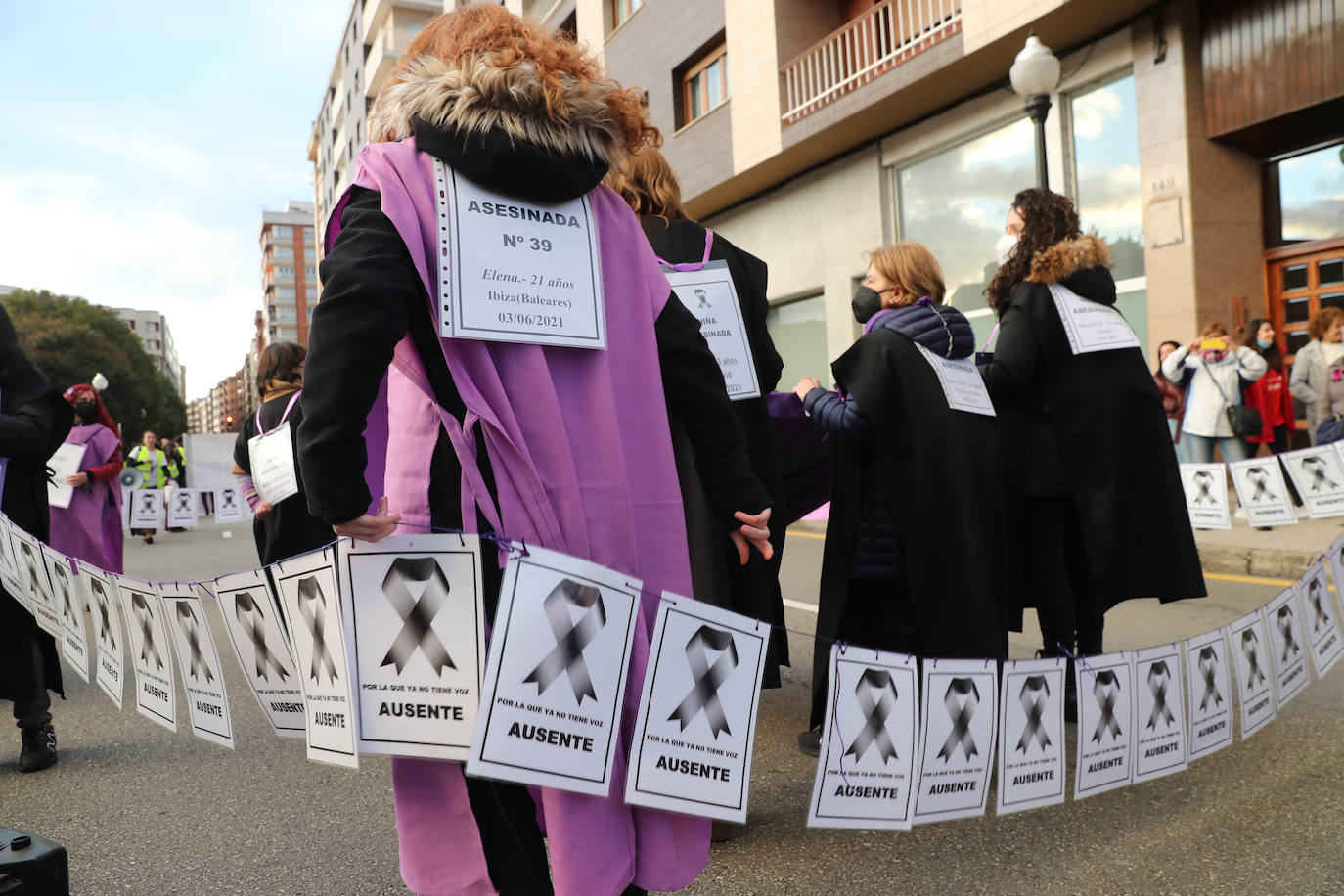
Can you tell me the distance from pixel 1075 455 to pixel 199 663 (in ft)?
9.60

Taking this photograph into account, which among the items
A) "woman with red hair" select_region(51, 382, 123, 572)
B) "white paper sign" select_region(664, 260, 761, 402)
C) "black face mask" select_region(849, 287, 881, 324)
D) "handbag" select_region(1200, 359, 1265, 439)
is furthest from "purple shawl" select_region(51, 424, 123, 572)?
"handbag" select_region(1200, 359, 1265, 439)

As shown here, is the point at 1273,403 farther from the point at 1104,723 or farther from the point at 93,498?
the point at 93,498

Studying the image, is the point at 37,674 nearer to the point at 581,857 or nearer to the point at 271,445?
the point at 271,445

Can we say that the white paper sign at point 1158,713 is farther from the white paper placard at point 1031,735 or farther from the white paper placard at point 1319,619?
the white paper placard at point 1319,619

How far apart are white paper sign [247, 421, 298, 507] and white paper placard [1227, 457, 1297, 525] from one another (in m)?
4.12

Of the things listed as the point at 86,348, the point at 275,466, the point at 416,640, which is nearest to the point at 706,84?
the point at 275,466

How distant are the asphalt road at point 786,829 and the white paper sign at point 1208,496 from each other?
1.11m

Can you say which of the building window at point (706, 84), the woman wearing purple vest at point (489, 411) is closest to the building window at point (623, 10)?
the building window at point (706, 84)

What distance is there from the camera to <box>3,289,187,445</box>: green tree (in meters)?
46.9

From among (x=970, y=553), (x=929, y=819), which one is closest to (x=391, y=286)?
(x=929, y=819)

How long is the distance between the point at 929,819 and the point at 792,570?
239 inches

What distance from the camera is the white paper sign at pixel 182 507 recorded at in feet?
36.3

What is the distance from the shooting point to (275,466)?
4410 mm

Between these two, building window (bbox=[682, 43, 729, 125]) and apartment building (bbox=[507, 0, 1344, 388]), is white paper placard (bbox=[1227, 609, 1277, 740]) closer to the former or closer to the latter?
apartment building (bbox=[507, 0, 1344, 388])
